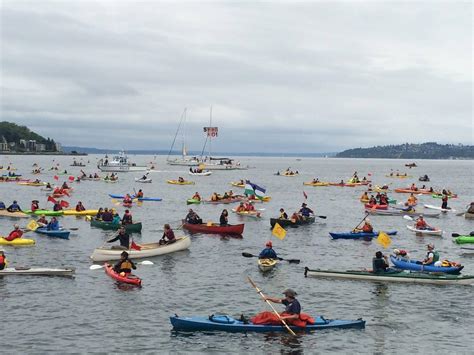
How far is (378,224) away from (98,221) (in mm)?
27936

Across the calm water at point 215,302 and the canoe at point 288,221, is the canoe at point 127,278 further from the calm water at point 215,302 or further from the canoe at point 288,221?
the canoe at point 288,221

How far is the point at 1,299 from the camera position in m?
27.1

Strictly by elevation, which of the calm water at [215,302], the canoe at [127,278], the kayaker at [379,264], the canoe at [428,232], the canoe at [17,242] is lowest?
the calm water at [215,302]

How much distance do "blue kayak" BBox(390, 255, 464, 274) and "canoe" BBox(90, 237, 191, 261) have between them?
14.1 metres

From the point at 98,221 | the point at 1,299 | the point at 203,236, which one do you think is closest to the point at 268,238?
the point at 203,236

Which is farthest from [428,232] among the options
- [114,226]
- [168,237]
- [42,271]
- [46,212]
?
[46,212]

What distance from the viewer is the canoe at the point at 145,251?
35219 millimetres

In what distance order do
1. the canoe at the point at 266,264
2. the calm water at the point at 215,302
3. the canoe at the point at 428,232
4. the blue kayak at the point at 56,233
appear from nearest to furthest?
1. the calm water at the point at 215,302
2. the canoe at the point at 266,264
3. the blue kayak at the point at 56,233
4. the canoe at the point at 428,232

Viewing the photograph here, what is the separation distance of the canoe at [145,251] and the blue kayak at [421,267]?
46.4ft

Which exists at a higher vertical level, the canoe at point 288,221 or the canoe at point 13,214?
the canoe at point 288,221

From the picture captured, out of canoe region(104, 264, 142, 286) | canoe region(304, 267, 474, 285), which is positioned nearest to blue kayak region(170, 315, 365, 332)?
canoe region(104, 264, 142, 286)

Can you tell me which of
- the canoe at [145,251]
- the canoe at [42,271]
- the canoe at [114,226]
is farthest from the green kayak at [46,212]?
the canoe at [42,271]

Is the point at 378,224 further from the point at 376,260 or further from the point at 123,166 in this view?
the point at 123,166

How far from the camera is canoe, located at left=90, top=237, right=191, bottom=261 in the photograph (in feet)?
116
